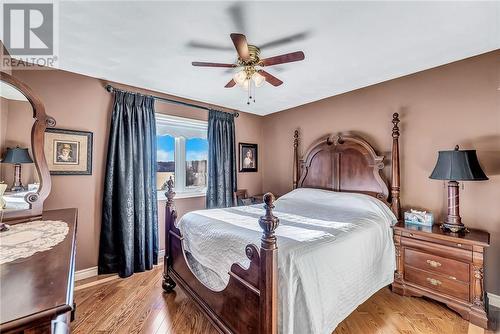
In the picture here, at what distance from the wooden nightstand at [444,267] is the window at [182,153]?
294cm

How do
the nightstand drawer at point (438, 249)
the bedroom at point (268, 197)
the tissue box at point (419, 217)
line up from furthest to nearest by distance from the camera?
1. the tissue box at point (419, 217)
2. the nightstand drawer at point (438, 249)
3. the bedroom at point (268, 197)

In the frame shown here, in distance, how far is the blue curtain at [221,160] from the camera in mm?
3904

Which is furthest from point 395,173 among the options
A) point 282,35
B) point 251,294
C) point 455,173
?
point 251,294

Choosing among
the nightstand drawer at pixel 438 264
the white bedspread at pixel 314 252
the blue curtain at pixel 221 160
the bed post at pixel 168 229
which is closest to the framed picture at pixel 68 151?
the bed post at pixel 168 229

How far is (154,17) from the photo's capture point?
1.75 metres

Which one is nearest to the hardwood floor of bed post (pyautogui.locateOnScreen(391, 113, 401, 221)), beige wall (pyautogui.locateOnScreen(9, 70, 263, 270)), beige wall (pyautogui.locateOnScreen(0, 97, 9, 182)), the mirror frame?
beige wall (pyautogui.locateOnScreen(9, 70, 263, 270))

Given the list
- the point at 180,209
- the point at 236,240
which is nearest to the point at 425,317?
the point at 236,240

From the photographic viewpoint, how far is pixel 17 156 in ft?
6.63

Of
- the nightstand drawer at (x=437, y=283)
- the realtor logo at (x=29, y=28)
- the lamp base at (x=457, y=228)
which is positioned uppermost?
the realtor logo at (x=29, y=28)

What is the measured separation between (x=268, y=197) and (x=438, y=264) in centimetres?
206

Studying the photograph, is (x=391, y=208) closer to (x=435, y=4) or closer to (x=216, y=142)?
(x=435, y=4)

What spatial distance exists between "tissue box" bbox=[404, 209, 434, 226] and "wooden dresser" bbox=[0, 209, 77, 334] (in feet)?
9.94

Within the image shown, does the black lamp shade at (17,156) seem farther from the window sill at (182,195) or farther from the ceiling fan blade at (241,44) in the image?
the ceiling fan blade at (241,44)

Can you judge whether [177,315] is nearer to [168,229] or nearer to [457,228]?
[168,229]
